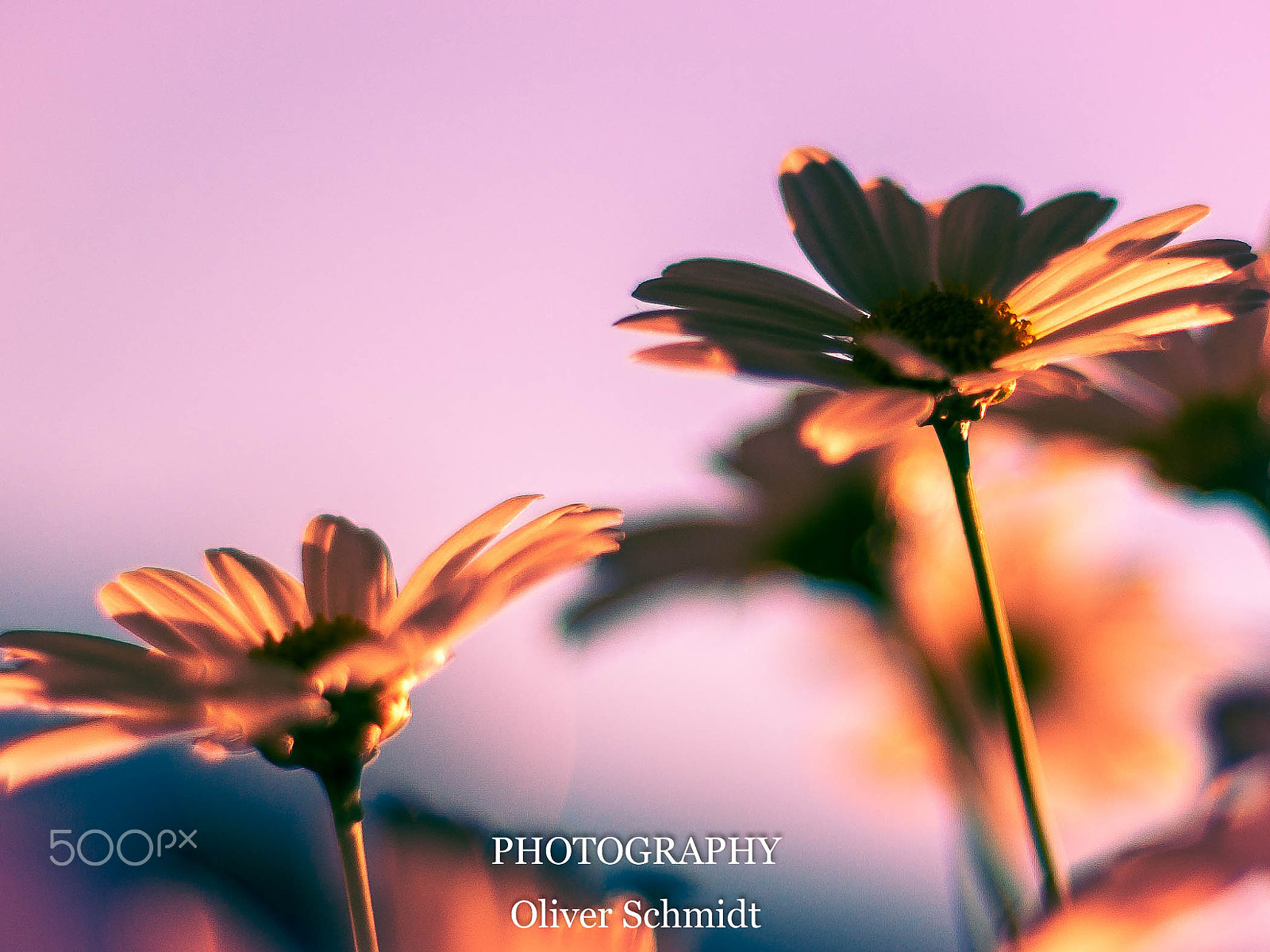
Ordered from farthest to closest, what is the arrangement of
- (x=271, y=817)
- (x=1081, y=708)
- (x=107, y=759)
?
(x=271, y=817) < (x=1081, y=708) < (x=107, y=759)

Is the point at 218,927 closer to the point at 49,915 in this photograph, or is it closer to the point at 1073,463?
the point at 49,915

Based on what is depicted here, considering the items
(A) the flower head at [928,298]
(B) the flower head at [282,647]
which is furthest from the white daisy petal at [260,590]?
(A) the flower head at [928,298]

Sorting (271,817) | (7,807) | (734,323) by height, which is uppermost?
(734,323)

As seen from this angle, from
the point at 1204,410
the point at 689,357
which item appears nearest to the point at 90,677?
the point at 689,357

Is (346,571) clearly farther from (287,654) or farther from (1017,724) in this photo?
(1017,724)

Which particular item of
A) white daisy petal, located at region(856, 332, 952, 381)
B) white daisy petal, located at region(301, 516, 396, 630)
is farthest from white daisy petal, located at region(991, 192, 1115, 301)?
white daisy petal, located at region(301, 516, 396, 630)

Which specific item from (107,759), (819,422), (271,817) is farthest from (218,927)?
(271,817)
